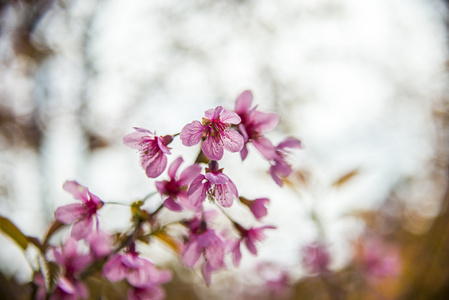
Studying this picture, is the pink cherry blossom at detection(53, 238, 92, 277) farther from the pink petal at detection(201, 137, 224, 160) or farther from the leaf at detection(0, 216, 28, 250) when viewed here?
the pink petal at detection(201, 137, 224, 160)

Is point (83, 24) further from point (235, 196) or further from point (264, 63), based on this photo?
point (235, 196)

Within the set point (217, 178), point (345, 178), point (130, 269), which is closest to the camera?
point (217, 178)

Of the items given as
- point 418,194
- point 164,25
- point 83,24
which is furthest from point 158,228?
point 418,194

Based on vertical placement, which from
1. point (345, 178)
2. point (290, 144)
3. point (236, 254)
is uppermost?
point (345, 178)

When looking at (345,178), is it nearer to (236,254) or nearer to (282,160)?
(282,160)

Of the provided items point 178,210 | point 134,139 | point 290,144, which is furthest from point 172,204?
point 290,144

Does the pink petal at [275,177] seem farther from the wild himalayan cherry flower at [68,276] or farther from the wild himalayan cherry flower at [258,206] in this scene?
the wild himalayan cherry flower at [68,276]

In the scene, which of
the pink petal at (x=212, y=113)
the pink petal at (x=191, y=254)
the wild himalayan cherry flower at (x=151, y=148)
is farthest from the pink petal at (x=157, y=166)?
the pink petal at (x=191, y=254)
